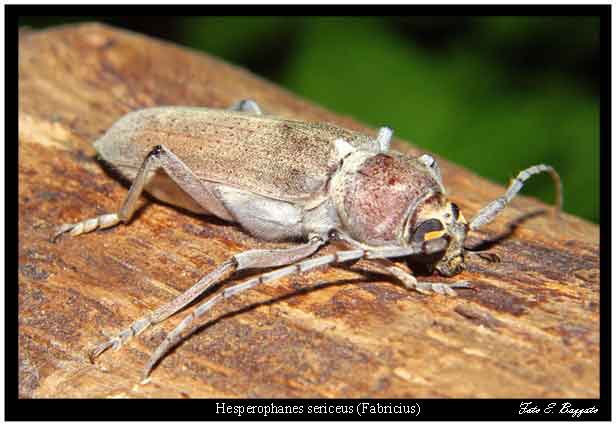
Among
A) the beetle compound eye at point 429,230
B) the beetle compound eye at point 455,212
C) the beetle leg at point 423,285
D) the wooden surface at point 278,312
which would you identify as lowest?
the wooden surface at point 278,312

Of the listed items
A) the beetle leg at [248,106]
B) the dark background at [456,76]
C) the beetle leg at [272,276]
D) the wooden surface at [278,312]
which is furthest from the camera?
the dark background at [456,76]

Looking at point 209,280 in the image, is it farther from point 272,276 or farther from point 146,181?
point 146,181

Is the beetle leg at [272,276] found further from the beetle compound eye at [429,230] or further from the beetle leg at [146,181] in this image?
the beetle leg at [146,181]

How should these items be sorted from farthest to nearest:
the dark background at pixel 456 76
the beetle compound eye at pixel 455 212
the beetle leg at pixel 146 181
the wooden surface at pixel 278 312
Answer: the dark background at pixel 456 76 → the beetle leg at pixel 146 181 → the beetle compound eye at pixel 455 212 → the wooden surface at pixel 278 312

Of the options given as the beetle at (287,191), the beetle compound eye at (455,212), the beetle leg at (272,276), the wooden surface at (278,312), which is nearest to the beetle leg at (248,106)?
the beetle at (287,191)

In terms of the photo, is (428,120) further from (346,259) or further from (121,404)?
(121,404)

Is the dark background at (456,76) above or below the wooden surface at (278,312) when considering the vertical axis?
above

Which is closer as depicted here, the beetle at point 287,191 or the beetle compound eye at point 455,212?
the beetle at point 287,191

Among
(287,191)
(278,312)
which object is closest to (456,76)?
(287,191)

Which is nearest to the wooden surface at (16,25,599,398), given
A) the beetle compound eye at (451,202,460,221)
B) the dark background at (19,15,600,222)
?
the beetle compound eye at (451,202,460,221)
